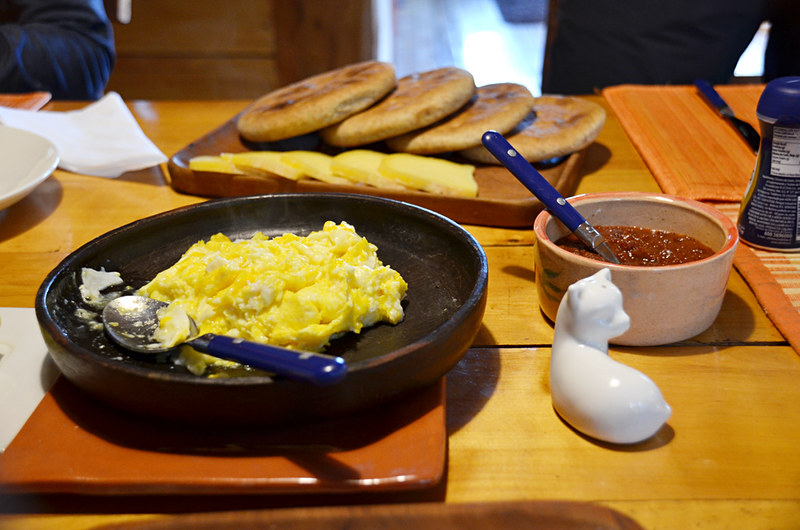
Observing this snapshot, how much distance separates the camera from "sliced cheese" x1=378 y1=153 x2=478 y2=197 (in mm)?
1496

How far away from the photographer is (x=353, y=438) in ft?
2.61

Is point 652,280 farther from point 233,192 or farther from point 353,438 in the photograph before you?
point 233,192

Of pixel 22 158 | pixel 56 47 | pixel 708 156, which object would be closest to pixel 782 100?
pixel 708 156

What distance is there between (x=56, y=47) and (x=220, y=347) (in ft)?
7.98

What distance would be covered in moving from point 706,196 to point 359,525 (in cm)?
120

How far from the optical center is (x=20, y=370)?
959mm

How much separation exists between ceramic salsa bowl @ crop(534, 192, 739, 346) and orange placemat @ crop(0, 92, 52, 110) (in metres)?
1.86

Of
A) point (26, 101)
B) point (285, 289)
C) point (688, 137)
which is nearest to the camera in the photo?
point (285, 289)

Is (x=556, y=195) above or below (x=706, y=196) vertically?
above

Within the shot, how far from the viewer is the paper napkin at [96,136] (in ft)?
5.94

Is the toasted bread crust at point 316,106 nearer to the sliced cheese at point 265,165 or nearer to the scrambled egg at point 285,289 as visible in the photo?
the sliced cheese at point 265,165

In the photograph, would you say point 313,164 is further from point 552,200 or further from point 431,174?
point 552,200

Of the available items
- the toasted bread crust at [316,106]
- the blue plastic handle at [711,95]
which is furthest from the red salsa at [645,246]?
the blue plastic handle at [711,95]

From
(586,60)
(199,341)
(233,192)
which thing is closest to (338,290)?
(199,341)
